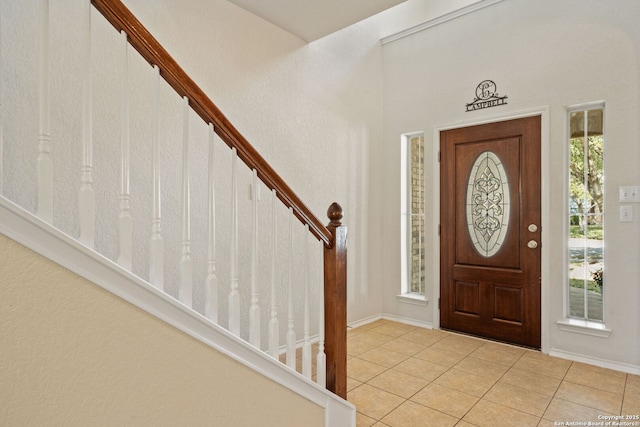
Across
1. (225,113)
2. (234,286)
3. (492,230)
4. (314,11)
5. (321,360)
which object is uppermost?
(314,11)

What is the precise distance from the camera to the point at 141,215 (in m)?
2.21

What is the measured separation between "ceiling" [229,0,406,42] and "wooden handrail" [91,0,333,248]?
1706 mm

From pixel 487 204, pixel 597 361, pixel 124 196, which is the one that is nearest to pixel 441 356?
pixel 597 361

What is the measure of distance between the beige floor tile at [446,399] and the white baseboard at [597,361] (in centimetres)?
118

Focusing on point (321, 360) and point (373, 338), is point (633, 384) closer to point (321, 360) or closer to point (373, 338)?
point (373, 338)

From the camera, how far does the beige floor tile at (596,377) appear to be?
8.17 ft

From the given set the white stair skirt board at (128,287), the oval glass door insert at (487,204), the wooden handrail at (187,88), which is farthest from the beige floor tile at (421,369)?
the wooden handrail at (187,88)

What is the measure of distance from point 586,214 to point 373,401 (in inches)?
90.7

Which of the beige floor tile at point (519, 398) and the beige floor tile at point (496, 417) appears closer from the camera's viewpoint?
the beige floor tile at point (496, 417)

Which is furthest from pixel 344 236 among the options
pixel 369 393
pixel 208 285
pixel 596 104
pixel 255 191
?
A: pixel 596 104

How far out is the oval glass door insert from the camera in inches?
132

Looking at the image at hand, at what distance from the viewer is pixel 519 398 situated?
233 centimetres

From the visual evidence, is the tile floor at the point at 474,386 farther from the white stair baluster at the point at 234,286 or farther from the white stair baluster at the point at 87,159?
the white stair baluster at the point at 87,159

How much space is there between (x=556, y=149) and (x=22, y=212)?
3501 millimetres
